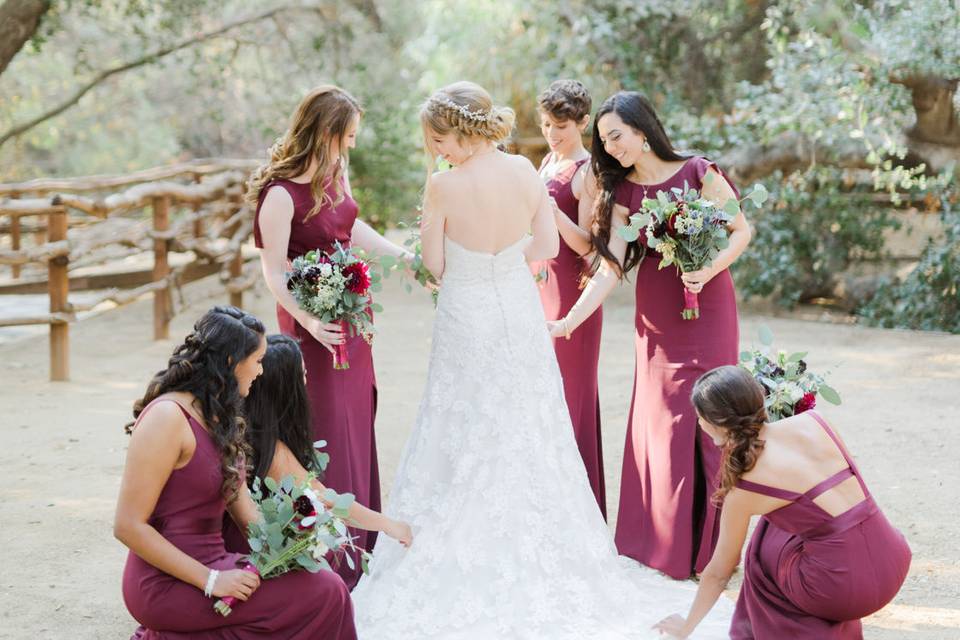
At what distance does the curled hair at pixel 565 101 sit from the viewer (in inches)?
197

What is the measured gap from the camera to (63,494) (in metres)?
5.88

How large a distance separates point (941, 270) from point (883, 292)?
0.88 metres

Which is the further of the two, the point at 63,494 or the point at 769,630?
the point at 63,494

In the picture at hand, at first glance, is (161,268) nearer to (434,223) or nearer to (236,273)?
(236,273)

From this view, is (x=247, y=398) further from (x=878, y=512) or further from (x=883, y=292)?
(x=883, y=292)

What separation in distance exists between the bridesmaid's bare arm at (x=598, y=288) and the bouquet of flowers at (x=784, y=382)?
899 millimetres

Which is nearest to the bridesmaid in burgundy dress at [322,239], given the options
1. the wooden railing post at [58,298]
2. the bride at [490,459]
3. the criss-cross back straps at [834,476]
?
the bride at [490,459]

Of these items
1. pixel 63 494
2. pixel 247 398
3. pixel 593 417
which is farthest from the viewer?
pixel 63 494

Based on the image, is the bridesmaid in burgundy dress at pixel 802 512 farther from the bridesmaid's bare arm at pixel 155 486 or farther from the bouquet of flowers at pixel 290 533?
the bridesmaid's bare arm at pixel 155 486

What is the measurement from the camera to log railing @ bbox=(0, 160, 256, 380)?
8758 mm

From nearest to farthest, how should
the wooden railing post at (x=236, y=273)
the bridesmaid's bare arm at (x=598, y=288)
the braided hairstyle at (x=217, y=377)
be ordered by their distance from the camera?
the braided hairstyle at (x=217, y=377), the bridesmaid's bare arm at (x=598, y=288), the wooden railing post at (x=236, y=273)

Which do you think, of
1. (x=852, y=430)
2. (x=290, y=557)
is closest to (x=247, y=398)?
(x=290, y=557)

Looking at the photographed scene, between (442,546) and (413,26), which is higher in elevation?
(413,26)

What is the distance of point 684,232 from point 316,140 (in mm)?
1491
